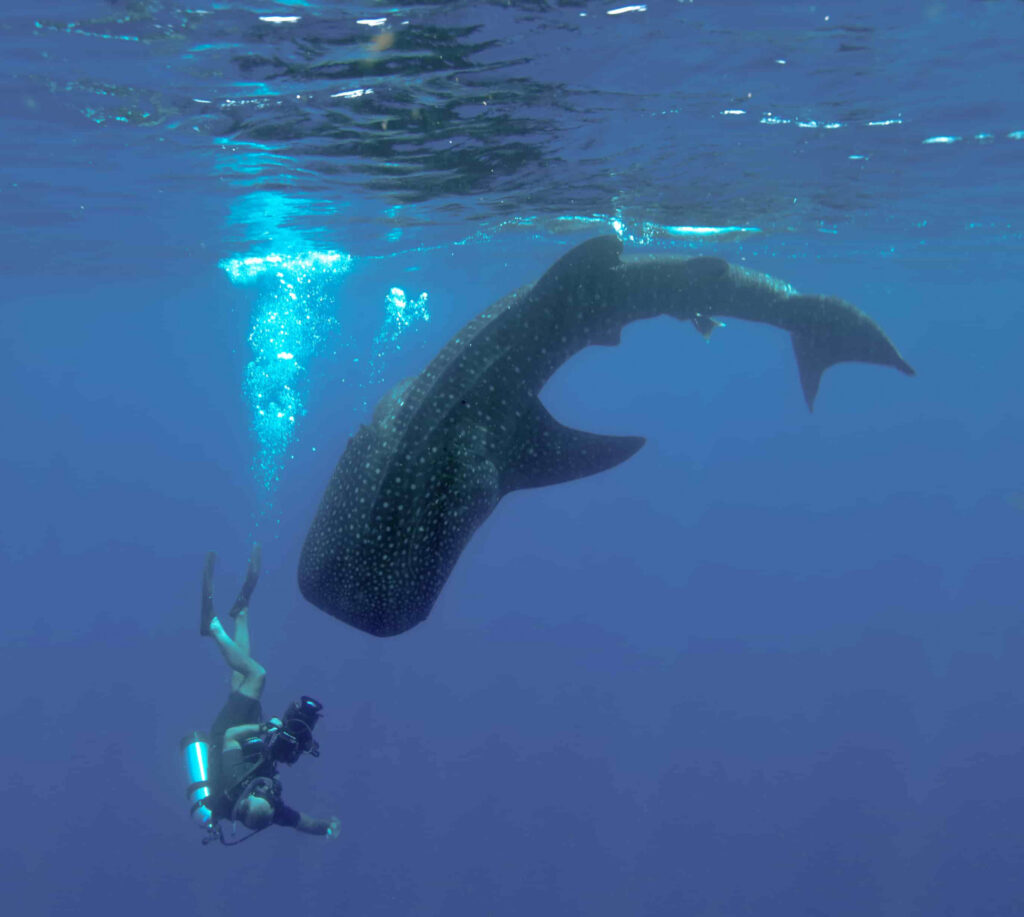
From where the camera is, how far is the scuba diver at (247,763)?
408 inches

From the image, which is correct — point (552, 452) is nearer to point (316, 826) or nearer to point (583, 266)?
point (583, 266)

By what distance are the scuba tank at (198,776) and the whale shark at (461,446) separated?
28.9 feet

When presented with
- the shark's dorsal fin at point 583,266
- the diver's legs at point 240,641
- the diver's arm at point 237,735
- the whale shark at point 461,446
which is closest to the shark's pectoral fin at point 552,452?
the whale shark at point 461,446

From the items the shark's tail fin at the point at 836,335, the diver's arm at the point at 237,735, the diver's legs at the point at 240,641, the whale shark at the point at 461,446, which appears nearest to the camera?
the whale shark at the point at 461,446

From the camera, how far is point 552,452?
4723 millimetres

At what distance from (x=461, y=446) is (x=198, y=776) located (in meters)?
10.2

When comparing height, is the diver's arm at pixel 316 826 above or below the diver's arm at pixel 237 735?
below

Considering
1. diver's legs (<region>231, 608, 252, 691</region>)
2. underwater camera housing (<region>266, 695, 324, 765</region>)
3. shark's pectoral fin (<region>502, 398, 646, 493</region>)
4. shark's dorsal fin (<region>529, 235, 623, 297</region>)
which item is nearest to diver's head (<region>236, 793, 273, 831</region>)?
underwater camera housing (<region>266, 695, 324, 765</region>)

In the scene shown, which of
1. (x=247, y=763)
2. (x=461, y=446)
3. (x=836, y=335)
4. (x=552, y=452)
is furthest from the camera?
(x=247, y=763)

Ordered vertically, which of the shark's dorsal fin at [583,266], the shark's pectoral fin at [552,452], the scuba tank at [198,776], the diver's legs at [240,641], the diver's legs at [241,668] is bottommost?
the diver's legs at [240,641]

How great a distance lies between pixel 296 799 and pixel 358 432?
27617 millimetres

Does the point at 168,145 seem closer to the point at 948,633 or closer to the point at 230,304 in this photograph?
the point at 230,304

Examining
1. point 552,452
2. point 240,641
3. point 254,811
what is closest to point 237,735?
point 254,811

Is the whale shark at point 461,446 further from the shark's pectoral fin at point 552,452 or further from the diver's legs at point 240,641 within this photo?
the diver's legs at point 240,641
